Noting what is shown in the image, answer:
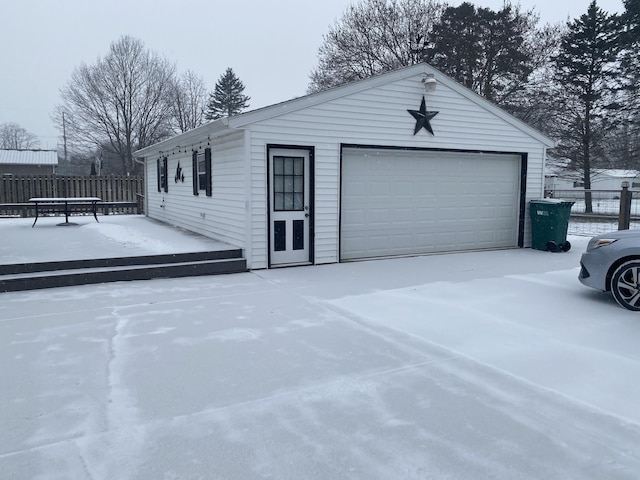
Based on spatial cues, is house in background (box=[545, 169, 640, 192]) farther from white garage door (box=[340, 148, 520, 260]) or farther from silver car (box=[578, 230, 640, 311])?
silver car (box=[578, 230, 640, 311])

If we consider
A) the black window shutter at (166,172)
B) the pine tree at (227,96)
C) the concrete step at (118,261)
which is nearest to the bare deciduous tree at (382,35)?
the black window shutter at (166,172)

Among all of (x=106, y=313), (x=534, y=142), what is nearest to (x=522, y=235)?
(x=534, y=142)

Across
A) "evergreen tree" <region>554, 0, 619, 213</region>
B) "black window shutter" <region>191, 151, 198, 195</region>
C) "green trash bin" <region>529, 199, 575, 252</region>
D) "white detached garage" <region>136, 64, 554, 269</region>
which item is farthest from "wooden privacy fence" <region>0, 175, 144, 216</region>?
"evergreen tree" <region>554, 0, 619, 213</region>

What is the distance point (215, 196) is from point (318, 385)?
21.1ft

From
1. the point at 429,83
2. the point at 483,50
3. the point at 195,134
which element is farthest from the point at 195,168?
the point at 483,50

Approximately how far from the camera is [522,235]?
1012cm

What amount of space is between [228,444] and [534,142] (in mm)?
9550

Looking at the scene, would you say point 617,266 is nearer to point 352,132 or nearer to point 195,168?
point 352,132

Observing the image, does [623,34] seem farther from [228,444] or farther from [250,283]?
[228,444]

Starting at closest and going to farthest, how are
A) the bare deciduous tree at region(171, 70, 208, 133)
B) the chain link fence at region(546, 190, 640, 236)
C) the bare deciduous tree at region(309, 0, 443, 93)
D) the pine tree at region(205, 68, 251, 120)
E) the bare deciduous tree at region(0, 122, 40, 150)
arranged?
the chain link fence at region(546, 190, 640, 236) → the bare deciduous tree at region(309, 0, 443, 93) → the bare deciduous tree at region(171, 70, 208, 133) → the pine tree at region(205, 68, 251, 120) → the bare deciduous tree at region(0, 122, 40, 150)

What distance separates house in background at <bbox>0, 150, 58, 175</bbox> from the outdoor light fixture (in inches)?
1183

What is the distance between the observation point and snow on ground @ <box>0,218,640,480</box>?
241 cm

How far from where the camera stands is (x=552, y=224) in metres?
9.56

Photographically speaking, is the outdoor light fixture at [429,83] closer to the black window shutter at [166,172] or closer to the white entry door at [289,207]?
the white entry door at [289,207]
